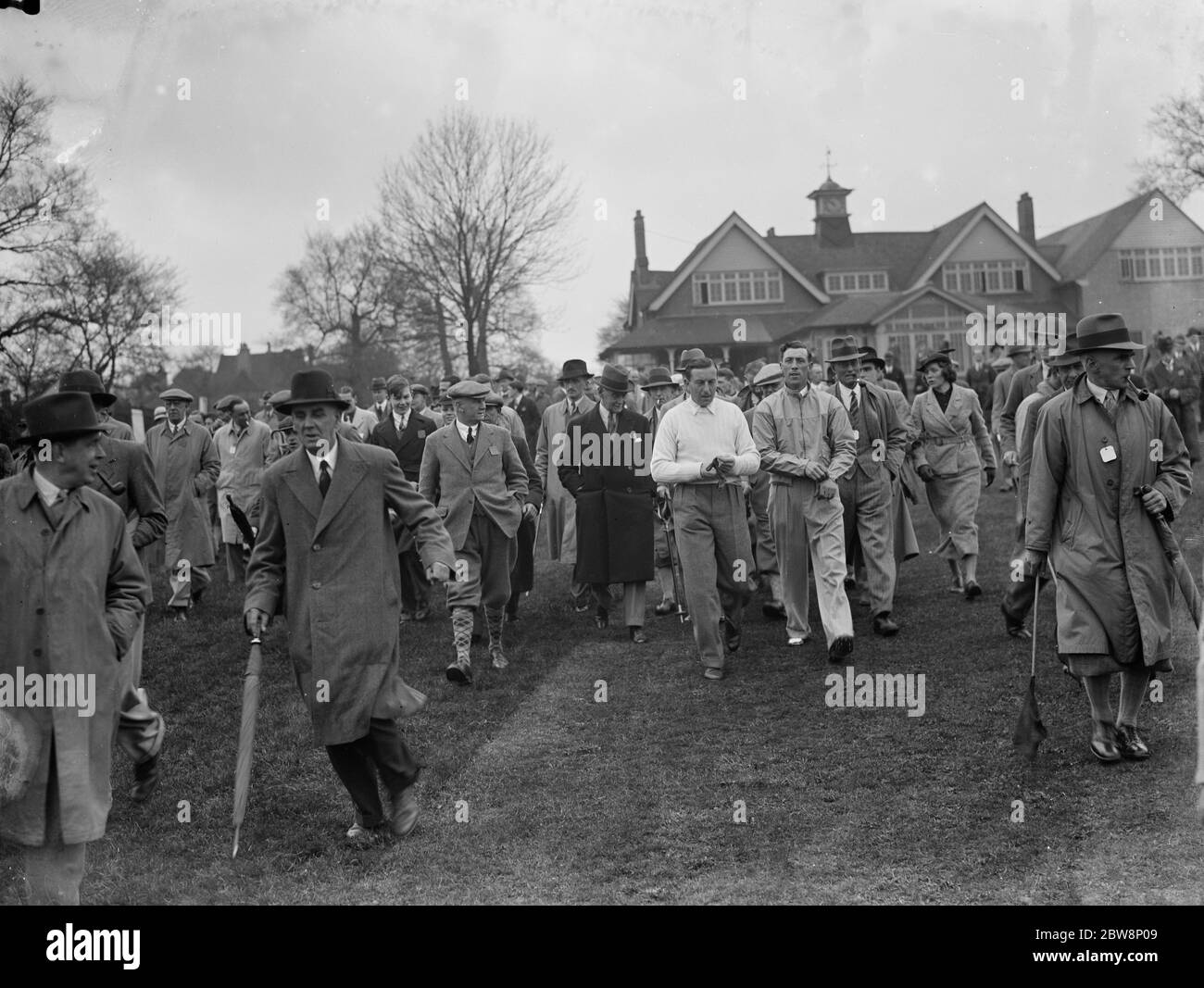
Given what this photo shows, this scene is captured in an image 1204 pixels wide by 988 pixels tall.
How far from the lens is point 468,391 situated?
10062mm

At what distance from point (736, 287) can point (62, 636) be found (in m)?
42.8

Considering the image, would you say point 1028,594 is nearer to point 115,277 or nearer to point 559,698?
point 559,698

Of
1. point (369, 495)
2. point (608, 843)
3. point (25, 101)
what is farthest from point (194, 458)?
point (608, 843)

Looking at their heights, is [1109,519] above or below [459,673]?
above

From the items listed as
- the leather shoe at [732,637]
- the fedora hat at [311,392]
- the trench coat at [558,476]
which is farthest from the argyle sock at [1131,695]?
the trench coat at [558,476]

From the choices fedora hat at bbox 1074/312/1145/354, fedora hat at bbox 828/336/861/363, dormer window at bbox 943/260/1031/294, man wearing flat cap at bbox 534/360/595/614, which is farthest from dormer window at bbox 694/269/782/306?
fedora hat at bbox 1074/312/1145/354

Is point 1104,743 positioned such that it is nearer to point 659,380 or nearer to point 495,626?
point 495,626

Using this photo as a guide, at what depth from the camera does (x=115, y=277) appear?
1822cm

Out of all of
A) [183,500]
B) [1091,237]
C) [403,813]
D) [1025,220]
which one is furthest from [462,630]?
[1025,220]

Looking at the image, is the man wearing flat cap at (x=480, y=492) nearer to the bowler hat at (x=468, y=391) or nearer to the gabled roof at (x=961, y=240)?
the bowler hat at (x=468, y=391)

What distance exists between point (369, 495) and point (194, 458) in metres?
7.38

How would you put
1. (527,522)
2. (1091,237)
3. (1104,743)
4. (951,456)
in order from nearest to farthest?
(1104,743)
(951,456)
(527,522)
(1091,237)

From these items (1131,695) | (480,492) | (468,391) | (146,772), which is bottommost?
(146,772)

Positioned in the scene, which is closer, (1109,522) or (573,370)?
(1109,522)
